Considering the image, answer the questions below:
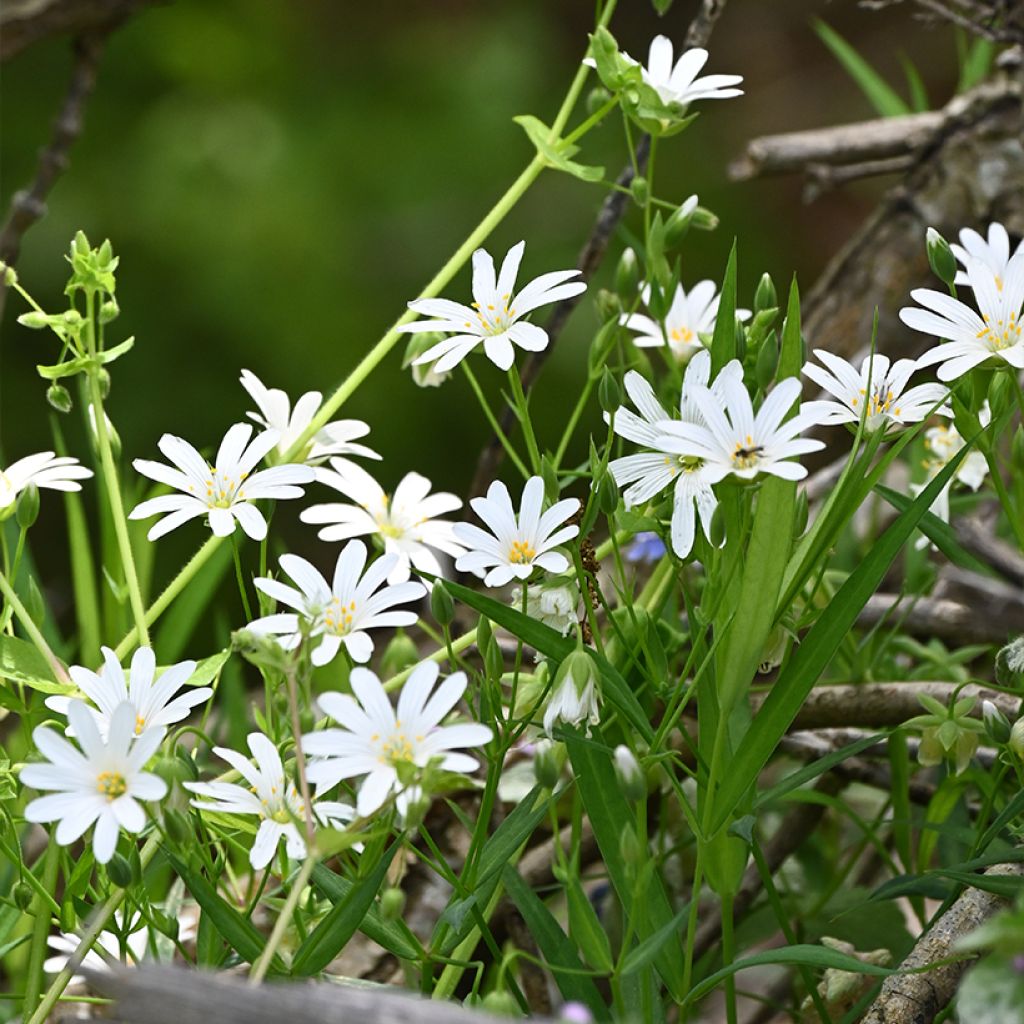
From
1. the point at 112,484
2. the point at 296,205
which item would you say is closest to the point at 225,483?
the point at 112,484

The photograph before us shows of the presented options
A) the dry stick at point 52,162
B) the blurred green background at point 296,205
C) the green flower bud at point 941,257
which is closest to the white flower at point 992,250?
the green flower bud at point 941,257

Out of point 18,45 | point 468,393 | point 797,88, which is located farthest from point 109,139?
point 797,88

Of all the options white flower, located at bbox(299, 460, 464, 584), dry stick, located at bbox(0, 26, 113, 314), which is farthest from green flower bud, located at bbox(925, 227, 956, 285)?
dry stick, located at bbox(0, 26, 113, 314)

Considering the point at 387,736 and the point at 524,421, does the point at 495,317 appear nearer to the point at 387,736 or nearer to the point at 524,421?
the point at 524,421

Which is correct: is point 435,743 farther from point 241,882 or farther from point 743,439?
point 241,882

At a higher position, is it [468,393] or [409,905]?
[468,393]

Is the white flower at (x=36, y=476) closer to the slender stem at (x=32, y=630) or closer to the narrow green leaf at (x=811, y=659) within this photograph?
the slender stem at (x=32, y=630)

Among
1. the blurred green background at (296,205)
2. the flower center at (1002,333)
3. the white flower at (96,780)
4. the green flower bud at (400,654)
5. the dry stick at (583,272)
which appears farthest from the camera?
the blurred green background at (296,205)
